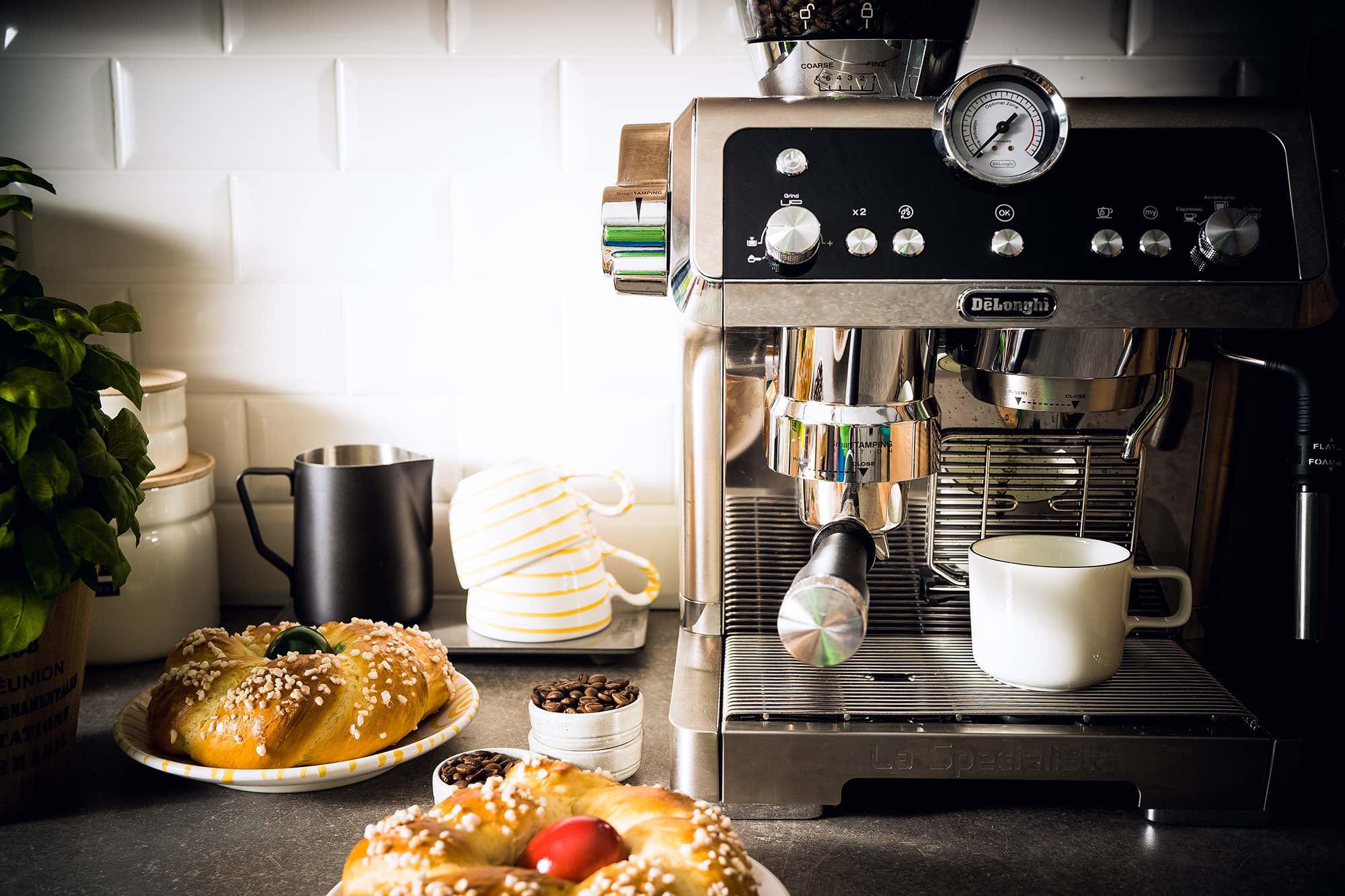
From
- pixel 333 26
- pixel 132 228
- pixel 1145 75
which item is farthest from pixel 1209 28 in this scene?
pixel 132 228

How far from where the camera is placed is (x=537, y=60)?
97 centimetres

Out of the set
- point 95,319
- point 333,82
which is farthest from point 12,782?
point 333,82

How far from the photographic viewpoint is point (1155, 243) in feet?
1.95

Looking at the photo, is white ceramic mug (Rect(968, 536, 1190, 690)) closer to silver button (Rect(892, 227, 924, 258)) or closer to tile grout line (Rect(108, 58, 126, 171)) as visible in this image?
silver button (Rect(892, 227, 924, 258))

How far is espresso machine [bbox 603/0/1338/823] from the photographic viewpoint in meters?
0.59

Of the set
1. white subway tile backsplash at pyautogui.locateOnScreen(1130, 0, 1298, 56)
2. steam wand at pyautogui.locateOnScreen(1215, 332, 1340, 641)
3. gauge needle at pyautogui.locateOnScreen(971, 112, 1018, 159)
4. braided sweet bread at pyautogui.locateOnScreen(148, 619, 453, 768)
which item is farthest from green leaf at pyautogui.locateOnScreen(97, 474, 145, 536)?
white subway tile backsplash at pyautogui.locateOnScreen(1130, 0, 1298, 56)

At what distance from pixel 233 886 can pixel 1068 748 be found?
0.45 meters

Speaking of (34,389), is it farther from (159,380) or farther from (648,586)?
(648,586)

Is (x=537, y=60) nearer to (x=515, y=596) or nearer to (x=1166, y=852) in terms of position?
(x=515, y=596)

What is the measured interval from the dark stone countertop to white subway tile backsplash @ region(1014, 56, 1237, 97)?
610 millimetres

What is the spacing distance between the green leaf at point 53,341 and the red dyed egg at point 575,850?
0.37 metres

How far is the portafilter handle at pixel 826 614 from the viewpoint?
22.0 inches

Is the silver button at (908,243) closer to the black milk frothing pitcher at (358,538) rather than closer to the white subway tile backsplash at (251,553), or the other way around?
the black milk frothing pitcher at (358,538)

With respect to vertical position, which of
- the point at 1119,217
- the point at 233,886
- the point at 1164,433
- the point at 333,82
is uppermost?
the point at 333,82
